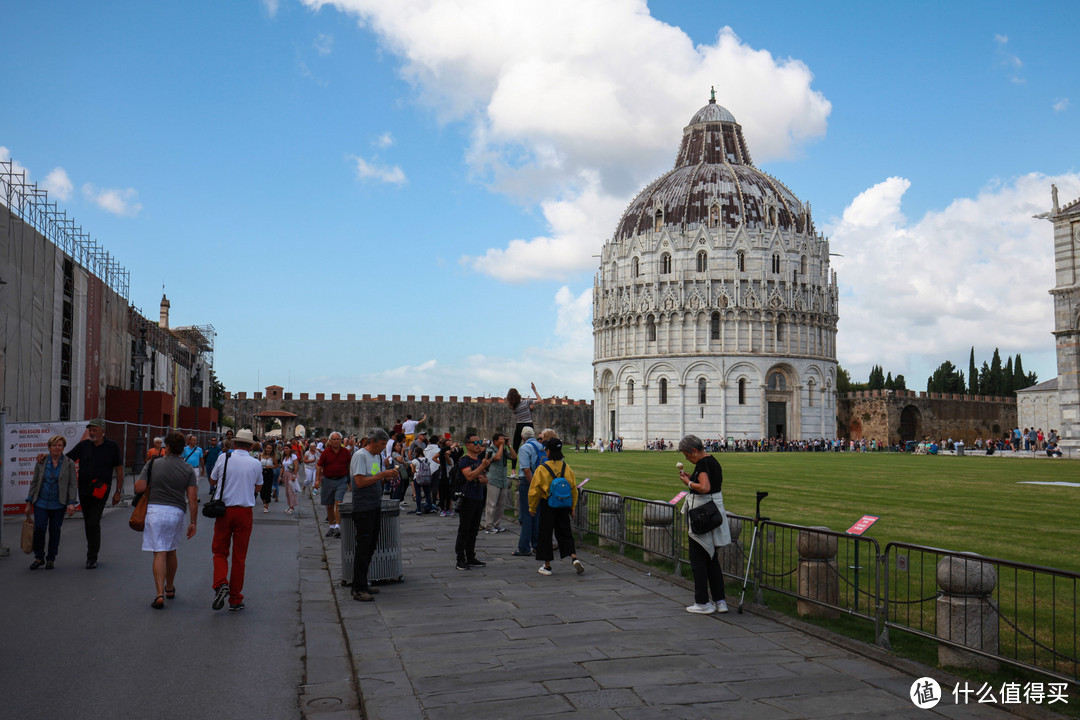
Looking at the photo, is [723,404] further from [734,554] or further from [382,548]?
[382,548]

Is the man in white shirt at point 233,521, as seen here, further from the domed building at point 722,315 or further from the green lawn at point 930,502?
the domed building at point 722,315

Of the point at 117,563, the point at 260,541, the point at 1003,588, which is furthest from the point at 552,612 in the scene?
the point at 260,541

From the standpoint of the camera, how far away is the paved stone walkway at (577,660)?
17.3 feet

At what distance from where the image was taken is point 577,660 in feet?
20.7

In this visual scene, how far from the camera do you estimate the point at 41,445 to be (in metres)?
16.0

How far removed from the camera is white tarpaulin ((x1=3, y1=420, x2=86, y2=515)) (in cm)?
1559

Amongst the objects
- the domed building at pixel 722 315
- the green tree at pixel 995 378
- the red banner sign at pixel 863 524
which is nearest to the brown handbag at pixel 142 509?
the red banner sign at pixel 863 524

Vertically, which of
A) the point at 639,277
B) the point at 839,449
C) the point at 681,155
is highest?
the point at 681,155

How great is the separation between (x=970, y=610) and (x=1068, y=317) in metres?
42.9

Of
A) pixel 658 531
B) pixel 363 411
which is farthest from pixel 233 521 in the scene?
pixel 363 411

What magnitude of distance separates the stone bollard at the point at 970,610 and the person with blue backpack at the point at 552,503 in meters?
4.68

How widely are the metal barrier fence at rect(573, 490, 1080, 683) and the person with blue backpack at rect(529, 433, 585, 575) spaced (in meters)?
1.26

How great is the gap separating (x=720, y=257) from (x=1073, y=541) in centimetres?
Result: 6037

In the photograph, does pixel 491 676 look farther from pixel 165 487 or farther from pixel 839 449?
pixel 839 449
